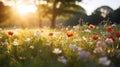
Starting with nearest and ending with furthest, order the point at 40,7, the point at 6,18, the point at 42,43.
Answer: the point at 42,43, the point at 40,7, the point at 6,18

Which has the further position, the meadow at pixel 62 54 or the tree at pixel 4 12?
the tree at pixel 4 12

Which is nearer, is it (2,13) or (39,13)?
(39,13)

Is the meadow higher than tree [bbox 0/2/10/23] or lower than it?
lower

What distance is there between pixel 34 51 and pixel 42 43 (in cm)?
Result: 76

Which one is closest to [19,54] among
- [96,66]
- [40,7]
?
[96,66]

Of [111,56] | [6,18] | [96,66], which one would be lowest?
[96,66]

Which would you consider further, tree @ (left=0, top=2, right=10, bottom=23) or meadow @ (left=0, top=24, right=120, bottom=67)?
tree @ (left=0, top=2, right=10, bottom=23)

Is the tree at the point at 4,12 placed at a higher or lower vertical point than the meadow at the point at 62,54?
higher

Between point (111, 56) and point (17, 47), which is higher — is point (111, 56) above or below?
below

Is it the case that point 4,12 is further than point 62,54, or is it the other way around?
point 4,12

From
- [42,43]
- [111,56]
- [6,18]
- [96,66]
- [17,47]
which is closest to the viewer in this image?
[96,66]

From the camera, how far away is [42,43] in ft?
23.1

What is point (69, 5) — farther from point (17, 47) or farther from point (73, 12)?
point (17, 47)

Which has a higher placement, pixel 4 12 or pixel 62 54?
pixel 4 12
